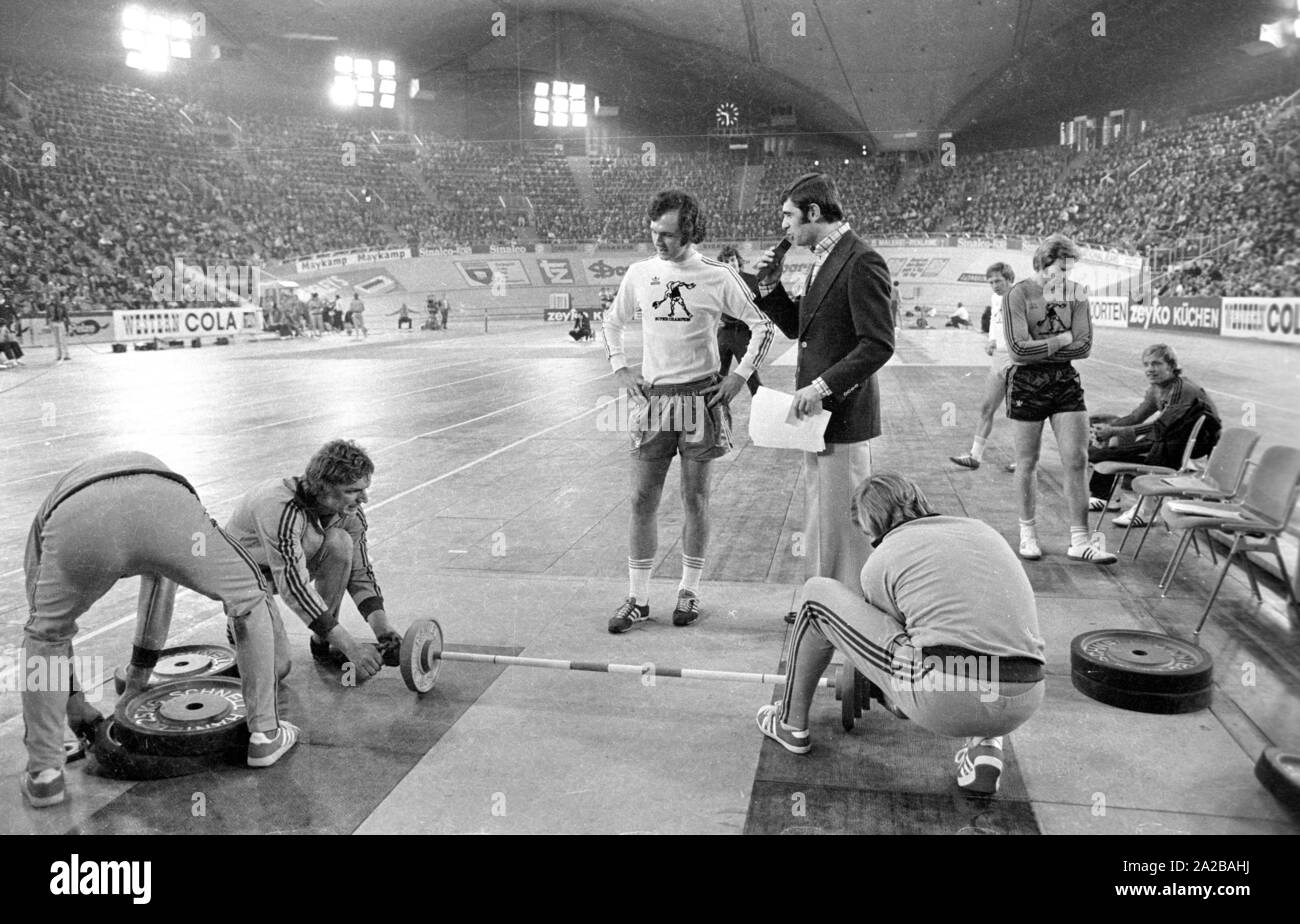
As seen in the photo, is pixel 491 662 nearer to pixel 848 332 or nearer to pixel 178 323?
pixel 848 332

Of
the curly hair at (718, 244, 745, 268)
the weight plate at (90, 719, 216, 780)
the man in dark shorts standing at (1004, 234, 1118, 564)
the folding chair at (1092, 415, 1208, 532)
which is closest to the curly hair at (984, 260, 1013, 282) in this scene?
the folding chair at (1092, 415, 1208, 532)

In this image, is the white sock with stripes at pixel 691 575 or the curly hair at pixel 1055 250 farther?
the curly hair at pixel 1055 250

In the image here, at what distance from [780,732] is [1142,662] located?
1437 millimetres

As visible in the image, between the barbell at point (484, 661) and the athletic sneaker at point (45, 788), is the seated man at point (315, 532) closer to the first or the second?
the barbell at point (484, 661)

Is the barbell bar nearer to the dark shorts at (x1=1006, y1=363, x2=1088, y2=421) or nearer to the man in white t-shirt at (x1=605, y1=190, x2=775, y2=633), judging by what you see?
the man in white t-shirt at (x1=605, y1=190, x2=775, y2=633)

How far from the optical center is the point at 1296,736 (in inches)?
128

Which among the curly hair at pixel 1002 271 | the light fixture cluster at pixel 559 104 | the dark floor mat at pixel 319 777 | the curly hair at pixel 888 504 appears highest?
the light fixture cluster at pixel 559 104

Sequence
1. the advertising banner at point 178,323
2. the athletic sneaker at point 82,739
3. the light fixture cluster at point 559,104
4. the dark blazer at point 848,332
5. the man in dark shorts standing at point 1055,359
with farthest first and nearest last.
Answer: the light fixture cluster at point 559,104
the advertising banner at point 178,323
the man in dark shorts standing at point 1055,359
the dark blazer at point 848,332
the athletic sneaker at point 82,739

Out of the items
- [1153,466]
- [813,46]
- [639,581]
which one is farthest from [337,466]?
[813,46]

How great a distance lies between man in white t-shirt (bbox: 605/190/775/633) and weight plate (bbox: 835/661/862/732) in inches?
48.5

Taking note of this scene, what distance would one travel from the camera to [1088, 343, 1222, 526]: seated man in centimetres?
604

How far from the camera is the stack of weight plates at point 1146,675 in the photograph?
335cm

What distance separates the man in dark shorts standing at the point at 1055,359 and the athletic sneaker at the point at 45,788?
4.58 m

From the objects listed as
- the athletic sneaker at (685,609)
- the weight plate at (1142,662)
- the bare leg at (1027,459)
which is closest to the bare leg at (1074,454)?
the bare leg at (1027,459)
